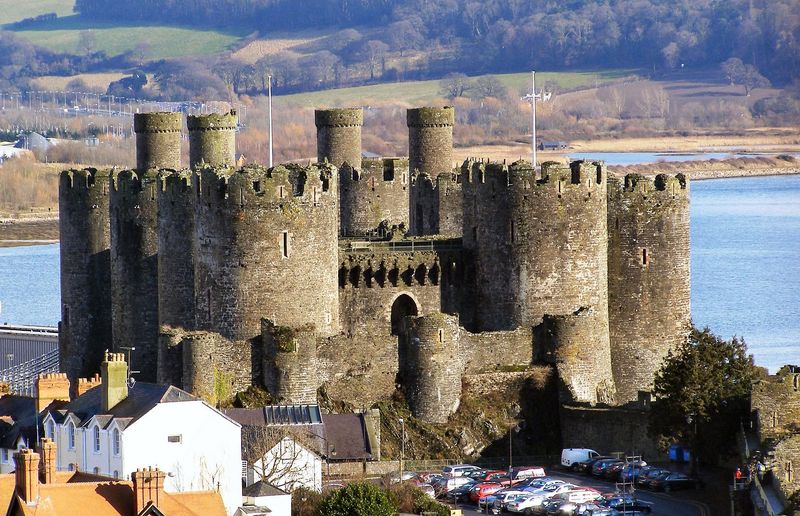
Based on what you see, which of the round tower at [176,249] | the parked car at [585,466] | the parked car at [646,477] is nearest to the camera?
the parked car at [646,477]

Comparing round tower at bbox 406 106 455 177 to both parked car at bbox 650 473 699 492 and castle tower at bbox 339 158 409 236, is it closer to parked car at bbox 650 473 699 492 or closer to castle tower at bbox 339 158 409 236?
castle tower at bbox 339 158 409 236

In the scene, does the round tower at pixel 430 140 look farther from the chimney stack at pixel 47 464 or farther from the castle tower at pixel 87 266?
the chimney stack at pixel 47 464

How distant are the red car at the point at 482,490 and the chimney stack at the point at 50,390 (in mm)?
7851

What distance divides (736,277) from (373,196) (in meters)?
45.3

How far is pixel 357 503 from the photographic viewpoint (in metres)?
42.3

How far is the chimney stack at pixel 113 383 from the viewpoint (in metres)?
44.3

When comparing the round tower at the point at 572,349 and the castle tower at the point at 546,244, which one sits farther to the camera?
the castle tower at the point at 546,244

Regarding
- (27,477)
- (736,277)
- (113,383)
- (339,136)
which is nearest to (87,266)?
(339,136)

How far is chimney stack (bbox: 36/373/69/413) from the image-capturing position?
47.3 m

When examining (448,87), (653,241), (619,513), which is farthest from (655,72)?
(619,513)

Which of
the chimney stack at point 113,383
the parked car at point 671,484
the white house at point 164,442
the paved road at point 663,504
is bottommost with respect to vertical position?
the paved road at point 663,504

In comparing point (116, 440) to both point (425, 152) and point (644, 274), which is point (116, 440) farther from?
point (425, 152)

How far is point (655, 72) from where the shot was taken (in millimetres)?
197875

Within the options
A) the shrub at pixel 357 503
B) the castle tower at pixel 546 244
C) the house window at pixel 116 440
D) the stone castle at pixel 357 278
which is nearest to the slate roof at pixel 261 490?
the shrub at pixel 357 503
